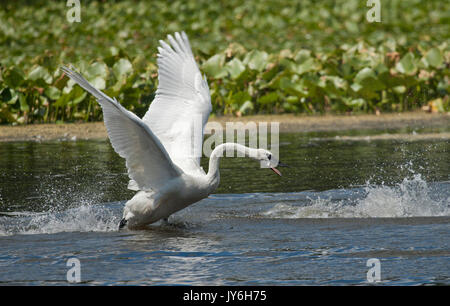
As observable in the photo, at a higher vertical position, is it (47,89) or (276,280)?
(47,89)

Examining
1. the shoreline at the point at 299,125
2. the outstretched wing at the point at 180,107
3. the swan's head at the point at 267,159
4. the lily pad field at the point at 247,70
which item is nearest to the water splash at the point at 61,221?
the outstretched wing at the point at 180,107

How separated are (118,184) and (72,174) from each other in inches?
32.5

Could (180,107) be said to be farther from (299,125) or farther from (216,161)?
(299,125)

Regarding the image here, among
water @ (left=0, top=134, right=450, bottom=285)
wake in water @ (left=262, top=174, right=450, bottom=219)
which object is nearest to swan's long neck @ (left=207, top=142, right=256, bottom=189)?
water @ (left=0, top=134, right=450, bottom=285)

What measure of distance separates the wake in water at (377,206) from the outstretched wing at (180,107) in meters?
0.93

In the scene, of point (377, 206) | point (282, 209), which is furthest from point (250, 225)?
point (377, 206)

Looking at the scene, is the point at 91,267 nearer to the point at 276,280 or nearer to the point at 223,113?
the point at 276,280

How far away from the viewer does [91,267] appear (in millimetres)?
5816

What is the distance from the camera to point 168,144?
786 centimetres

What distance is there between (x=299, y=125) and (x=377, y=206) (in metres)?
6.80

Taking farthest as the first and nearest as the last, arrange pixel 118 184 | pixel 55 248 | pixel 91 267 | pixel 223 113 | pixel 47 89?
pixel 223 113, pixel 47 89, pixel 118 184, pixel 55 248, pixel 91 267
